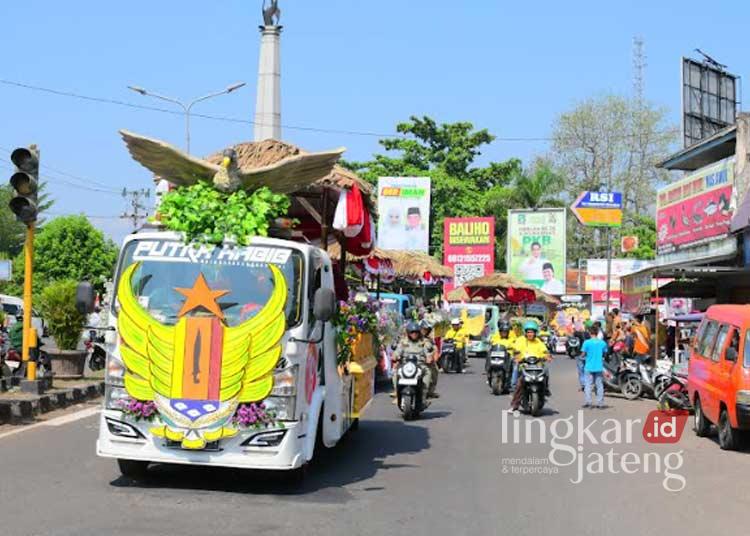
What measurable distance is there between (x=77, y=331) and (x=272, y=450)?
13.0 meters

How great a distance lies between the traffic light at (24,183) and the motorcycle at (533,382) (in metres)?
8.19

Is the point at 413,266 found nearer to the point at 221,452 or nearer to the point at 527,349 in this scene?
the point at 527,349

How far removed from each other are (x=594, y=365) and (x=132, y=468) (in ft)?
38.5

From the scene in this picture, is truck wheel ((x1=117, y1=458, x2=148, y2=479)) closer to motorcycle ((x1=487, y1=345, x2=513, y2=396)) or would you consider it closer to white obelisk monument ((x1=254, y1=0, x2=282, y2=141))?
motorcycle ((x1=487, y1=345, x2=513, y2=396))

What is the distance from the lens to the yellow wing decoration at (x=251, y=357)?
868 centimetres

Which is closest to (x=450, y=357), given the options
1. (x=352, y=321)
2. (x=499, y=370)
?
(x=499, y=370)

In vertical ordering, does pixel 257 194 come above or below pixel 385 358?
above

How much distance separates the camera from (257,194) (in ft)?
32.0

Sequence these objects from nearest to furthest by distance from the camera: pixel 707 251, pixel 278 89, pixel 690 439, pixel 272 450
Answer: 1. pixel 272 450
2. pixel 690 439
3. pixel 707 251
4. pixel 278 89

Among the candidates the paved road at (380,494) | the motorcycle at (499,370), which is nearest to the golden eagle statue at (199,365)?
the paved road at (380,494)

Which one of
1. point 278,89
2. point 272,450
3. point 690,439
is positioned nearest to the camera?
point 272,450

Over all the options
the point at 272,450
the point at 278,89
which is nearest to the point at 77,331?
the point at 272,450

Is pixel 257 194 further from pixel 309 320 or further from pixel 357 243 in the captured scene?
pixel 357 243

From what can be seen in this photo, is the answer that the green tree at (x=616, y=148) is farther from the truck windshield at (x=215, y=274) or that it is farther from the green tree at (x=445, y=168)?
the truck windshield at (x=215, y=274)
